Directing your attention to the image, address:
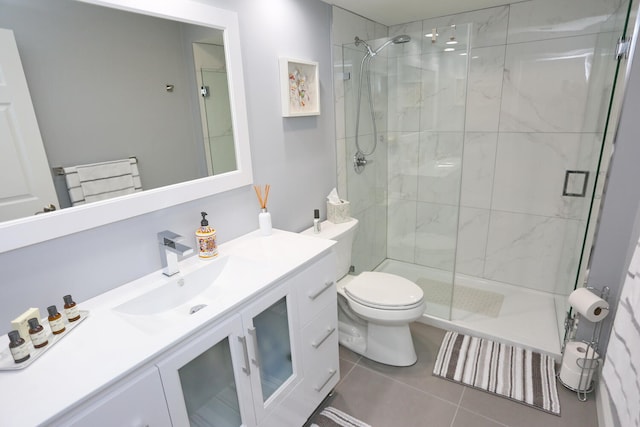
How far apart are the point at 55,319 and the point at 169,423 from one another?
1.55 feet

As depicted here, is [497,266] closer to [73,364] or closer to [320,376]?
[320,376]

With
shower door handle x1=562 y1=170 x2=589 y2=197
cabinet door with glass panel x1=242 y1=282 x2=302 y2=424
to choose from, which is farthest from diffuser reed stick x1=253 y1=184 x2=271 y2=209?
shower door handle x1=562 y1=170 x2=589 y2=197

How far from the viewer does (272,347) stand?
60.6 inches

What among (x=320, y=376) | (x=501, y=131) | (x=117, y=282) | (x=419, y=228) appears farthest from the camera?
(x=419, y=228)

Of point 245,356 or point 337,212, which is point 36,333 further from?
point 337,212

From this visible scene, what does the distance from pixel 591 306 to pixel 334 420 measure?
1.44 metres

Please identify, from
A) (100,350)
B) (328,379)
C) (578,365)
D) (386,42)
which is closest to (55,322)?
(100,350)

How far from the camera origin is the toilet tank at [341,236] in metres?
2.20

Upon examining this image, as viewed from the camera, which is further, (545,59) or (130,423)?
(545,59)

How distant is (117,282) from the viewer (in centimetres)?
137

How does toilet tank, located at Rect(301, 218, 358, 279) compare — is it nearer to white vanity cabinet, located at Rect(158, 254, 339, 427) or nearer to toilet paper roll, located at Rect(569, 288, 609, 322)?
white vanity cabinet, located at Rect(158, 254, 339, 427)

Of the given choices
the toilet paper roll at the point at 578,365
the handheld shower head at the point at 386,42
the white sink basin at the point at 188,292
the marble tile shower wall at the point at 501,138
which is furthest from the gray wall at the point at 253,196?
the toilet paper roll at the point at 578,365

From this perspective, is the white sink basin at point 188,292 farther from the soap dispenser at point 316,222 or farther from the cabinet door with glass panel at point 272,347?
the soap dispenser at point 316,222

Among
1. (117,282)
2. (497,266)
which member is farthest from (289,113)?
(497,266)
